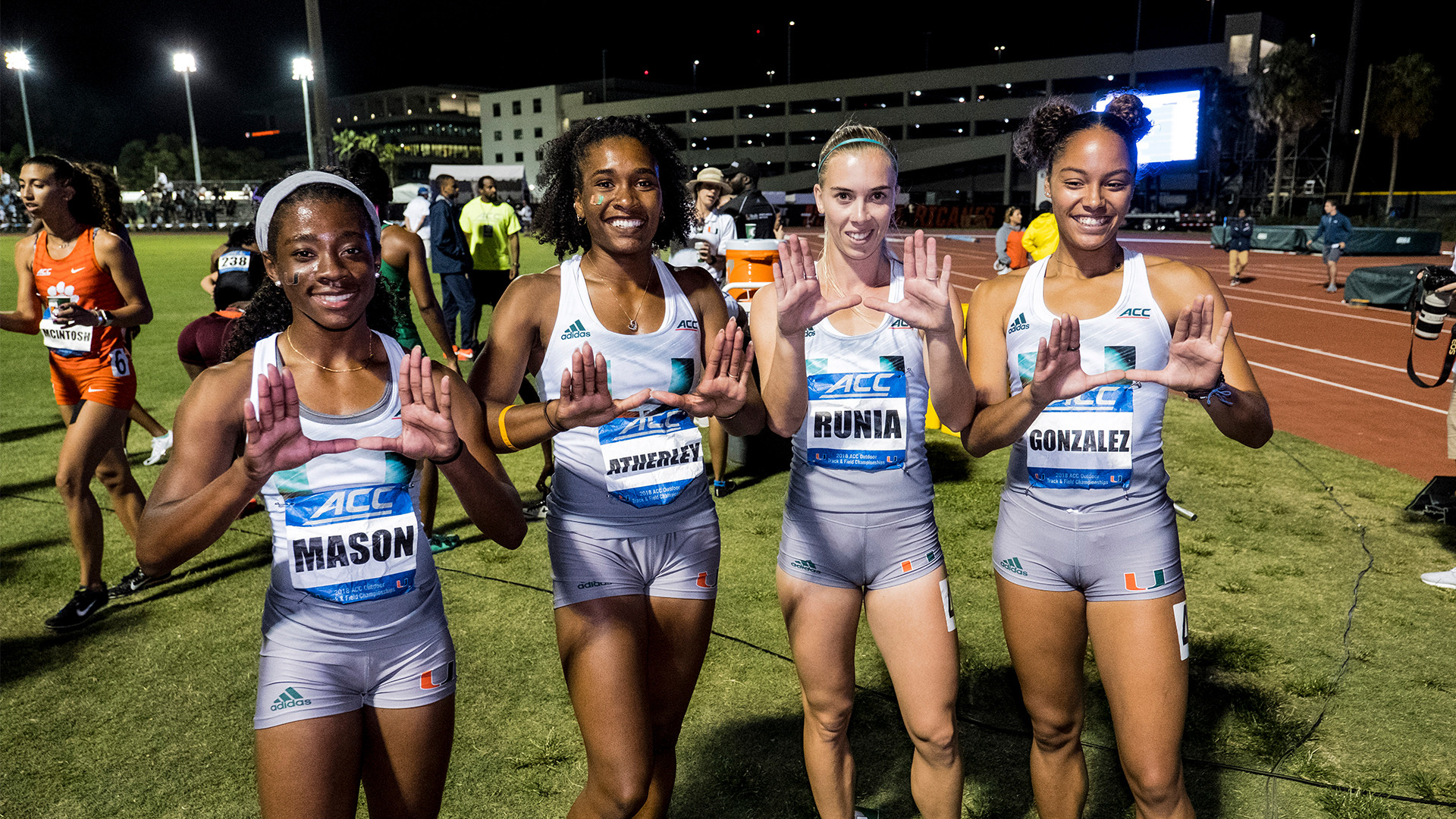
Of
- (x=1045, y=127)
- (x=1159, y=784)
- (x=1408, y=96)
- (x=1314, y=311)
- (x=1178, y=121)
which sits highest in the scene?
(x=1408, y=96)

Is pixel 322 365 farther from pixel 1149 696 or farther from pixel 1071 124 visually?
pixel 1149 696

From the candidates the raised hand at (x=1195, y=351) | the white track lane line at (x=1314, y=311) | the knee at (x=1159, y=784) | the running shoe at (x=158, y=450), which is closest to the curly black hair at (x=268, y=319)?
the raised hand at (x=1195, y=351)

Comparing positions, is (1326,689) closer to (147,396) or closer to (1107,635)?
(1107,635)

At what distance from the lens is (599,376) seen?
2293mm

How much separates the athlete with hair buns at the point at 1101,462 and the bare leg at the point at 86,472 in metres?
4.55

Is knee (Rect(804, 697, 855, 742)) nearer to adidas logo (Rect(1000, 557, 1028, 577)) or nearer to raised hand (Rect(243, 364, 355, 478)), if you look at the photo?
adidas logo (Rect(1000, 557, 1028, 577))

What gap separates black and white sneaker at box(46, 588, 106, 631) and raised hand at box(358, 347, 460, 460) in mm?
3823

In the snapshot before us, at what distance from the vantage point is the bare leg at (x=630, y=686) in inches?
96.4

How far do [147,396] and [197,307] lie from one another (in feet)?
25.7

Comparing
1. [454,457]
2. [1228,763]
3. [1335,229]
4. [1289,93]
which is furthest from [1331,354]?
[1289,93]

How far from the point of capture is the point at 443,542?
595 centimetres

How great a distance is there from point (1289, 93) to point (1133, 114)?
199 ft

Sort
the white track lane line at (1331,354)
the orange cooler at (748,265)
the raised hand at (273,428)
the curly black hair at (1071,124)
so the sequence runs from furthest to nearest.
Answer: the white track lane line at (1331,354) < the orange cooler at (748,265) < the curly black hair at (1071,124) < the raised hand at (273,428)

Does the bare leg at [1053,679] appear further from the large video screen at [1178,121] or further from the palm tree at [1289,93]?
the palm tree at [1289,93]
